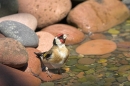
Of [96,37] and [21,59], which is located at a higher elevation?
[21,59]

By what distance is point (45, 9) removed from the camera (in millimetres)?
6078

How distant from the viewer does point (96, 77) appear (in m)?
4.66

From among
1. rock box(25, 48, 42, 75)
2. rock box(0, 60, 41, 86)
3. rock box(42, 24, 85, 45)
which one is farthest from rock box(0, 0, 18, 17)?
rock box(0, 60, 41, 86)

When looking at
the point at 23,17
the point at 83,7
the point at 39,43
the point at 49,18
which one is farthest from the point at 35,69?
the point at 83,7

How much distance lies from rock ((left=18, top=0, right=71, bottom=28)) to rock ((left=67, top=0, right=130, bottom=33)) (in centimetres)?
28

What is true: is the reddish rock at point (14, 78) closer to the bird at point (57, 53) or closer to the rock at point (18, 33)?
the bird at point (57, 53)

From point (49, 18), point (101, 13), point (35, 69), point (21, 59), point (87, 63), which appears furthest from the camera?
point (101, 13)

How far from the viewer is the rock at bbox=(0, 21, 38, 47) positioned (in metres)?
4.93

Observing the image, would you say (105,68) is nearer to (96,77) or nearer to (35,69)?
(96,77)

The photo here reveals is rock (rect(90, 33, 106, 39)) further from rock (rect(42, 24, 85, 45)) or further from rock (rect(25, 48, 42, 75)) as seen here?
rock (rect(25, 48, 42, 75))

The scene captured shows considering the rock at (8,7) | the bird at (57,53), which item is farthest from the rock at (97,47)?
the rock at (8,7)

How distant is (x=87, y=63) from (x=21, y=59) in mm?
1157

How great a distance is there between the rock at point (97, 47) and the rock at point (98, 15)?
52 cm

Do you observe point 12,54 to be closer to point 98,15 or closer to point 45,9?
point 45,9
